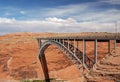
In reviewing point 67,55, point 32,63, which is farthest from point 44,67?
point 67,55

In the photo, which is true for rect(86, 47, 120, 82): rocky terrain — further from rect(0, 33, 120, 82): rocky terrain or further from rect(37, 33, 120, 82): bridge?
rect(0, 33, 120, 82): rocky terrain

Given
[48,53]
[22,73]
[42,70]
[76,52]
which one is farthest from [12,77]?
[76,52]

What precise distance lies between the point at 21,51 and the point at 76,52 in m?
45.1

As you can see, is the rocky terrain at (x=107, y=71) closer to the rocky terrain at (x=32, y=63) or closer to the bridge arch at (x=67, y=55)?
the bridge arch at (x=67, y=55)

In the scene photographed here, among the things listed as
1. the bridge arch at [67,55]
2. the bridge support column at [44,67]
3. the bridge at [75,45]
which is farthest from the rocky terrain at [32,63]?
the bridge at [75,45]

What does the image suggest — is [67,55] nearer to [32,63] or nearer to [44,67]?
[44,67]

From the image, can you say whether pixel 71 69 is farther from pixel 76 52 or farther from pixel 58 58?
pixel 76 52

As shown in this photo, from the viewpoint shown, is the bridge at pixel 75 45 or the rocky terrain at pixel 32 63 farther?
the rocky terrain at pixel 32 63

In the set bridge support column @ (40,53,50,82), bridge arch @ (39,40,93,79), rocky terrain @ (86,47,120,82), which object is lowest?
bridge support column @ (40,53,50,82)

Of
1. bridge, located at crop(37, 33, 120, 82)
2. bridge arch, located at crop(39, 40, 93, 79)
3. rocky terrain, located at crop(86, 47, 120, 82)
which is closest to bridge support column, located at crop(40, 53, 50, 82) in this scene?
bridge arch, located at crop(39, 40, 93, 79)

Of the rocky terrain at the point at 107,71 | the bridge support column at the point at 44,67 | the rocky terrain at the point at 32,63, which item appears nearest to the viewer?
the rocky terrain at the point at 107,71

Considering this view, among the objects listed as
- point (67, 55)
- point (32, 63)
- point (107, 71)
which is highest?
point (107, 71)

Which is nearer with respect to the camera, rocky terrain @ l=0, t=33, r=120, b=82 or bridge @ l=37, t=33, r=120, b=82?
bridge @ l=37, t=33, r=120, b=82

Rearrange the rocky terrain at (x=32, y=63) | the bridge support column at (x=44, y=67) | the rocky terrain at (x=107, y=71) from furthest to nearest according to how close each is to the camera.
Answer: the bridge support column at (x=44, y=67) → the rocky terrain at (x=32, y=63) → the rocky terrain at (x=107, y=71)
